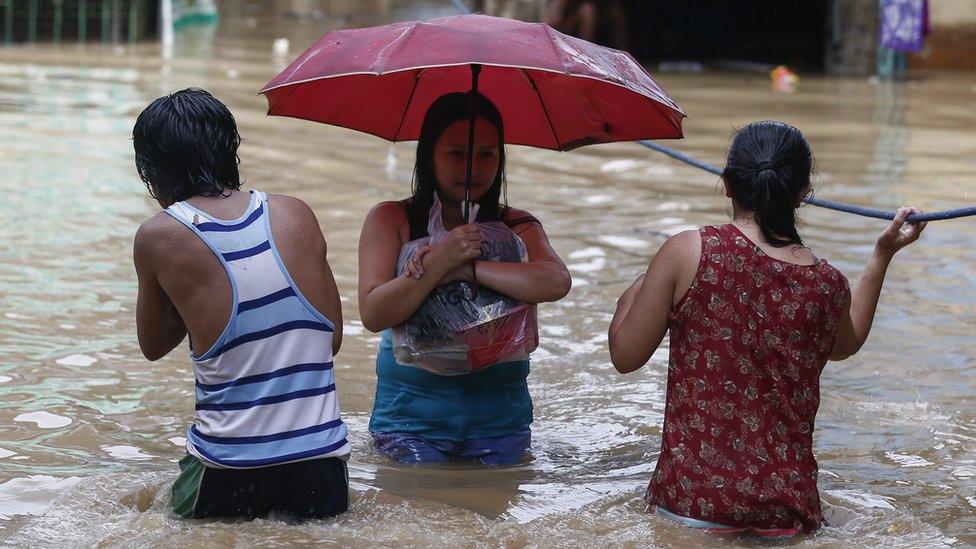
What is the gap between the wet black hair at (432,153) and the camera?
3.78 m

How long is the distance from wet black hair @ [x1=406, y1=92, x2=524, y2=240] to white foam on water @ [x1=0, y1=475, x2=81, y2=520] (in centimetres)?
131

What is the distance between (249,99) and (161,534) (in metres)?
10.5

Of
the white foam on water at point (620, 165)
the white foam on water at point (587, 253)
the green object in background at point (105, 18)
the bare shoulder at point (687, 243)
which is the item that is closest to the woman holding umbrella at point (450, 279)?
the bare shoulder at point (687, 243)

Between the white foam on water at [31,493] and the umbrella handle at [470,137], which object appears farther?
the umbrella handle at [470,137]

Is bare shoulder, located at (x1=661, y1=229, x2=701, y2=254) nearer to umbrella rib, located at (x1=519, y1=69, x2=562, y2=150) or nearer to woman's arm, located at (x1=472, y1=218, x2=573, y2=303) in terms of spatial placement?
woman's arm, located at (x1=472, y1=218, x2=573, y2=303)

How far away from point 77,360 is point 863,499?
10.6ft

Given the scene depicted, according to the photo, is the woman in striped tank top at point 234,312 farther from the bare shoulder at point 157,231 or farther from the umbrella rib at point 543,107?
the umbrella rib at point 543,107

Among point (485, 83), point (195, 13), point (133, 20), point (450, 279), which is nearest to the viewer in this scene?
point (450, 279)

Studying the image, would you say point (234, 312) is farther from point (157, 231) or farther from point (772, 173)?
point (772, 173)

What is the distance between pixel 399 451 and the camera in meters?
4.08

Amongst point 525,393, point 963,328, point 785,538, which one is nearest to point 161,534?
point 525,393

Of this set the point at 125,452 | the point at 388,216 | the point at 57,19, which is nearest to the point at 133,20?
the point at 57,19

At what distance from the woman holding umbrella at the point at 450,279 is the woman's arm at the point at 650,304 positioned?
1.43ft

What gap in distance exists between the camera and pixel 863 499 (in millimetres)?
3955
